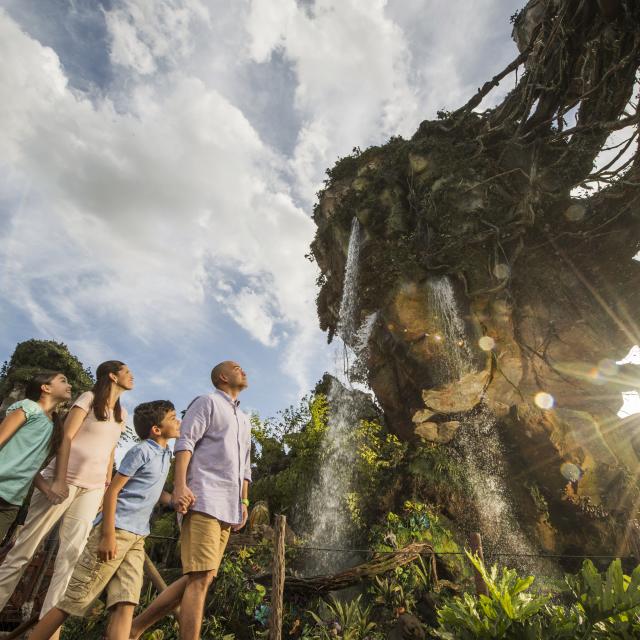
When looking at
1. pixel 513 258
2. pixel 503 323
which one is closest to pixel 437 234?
pixel 513 258

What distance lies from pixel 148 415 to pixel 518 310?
1322 cm

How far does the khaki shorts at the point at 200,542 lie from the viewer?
237 centimetres

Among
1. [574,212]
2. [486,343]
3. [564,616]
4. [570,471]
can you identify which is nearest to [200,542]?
[564,616]

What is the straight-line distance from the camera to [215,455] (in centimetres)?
267

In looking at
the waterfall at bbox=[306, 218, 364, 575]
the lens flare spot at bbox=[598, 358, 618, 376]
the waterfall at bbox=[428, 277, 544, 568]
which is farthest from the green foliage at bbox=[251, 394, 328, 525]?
the lens flare spot at bbox=[598, 358, 618, 376]

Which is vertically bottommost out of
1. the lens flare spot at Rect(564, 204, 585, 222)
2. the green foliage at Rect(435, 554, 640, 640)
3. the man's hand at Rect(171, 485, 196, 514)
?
the green foliage at Rect(435, 554, 640, 640)

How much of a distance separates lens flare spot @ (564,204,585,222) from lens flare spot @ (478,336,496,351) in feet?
17.6

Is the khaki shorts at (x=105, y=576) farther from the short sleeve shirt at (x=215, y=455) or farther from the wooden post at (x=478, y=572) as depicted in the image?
the wooden post at (x=478, y=572)

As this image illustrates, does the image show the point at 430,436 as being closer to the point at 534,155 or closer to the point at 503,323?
the point at 503,323

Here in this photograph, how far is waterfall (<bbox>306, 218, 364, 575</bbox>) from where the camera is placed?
11820 millimetres

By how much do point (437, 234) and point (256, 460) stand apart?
36.2ft

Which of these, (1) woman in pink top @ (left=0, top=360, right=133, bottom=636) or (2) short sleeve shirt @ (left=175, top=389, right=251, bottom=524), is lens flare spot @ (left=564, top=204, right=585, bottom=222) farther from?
(1) woman in pink top @ (left=0, top=360, right=133, bottom=636)

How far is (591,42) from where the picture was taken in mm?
12172

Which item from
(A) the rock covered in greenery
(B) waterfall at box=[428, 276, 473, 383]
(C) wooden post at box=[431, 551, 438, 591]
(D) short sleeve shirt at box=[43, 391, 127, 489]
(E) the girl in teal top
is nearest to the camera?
(E) the girl in teal top
